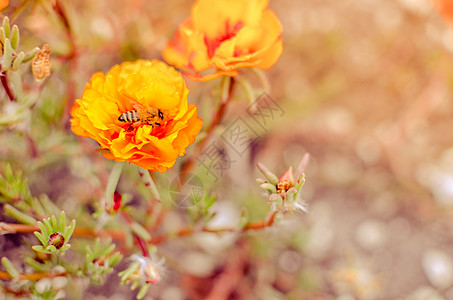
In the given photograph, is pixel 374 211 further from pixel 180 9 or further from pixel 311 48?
pixel 180 9

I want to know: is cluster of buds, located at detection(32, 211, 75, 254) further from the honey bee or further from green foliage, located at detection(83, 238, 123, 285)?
the honey bee

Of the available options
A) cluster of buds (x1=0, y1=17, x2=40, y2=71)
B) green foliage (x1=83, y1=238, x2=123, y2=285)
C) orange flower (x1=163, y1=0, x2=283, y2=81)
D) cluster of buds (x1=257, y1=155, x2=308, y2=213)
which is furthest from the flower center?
cluster of buds (x1=0, y1=17, x2=40, y2=71)

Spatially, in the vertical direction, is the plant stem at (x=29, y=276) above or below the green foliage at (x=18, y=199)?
below

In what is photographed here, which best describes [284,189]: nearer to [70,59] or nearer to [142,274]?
[142,274]

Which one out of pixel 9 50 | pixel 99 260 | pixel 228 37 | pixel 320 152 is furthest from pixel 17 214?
pixel 320 152

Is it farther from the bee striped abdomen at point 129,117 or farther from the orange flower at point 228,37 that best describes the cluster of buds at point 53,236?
the orange flower at point 228,37

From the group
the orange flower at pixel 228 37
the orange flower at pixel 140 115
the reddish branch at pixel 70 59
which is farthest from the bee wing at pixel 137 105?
the reddish branch at pixel 70 59

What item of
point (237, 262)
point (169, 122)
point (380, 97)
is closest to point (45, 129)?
point (169, 122)
